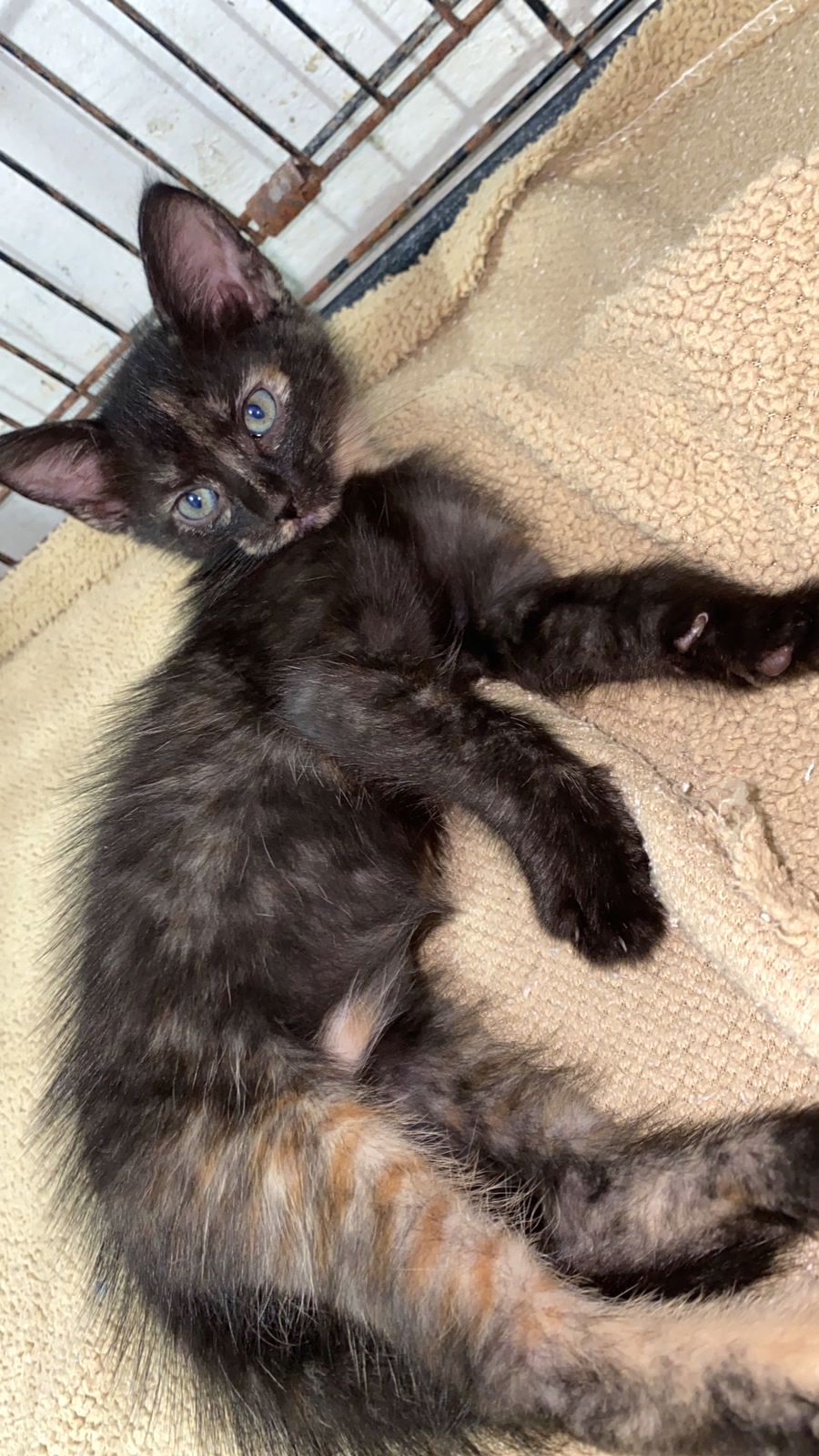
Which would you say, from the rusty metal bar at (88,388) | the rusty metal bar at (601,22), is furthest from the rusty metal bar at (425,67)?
the rusty metal bar at (88,388)

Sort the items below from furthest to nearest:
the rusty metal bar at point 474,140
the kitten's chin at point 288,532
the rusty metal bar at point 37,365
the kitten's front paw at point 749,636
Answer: the rusty metal bar at point 37,365, the rusty metal bar at point 474,140, the kitten's chin at point 288,532, the kitten's front paw at point 749,636

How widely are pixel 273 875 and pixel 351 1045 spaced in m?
0.26

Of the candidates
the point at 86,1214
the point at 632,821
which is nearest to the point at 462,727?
the point at 632,821

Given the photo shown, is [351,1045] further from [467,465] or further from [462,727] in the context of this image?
[467,465]

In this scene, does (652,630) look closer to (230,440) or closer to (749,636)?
(749,636)

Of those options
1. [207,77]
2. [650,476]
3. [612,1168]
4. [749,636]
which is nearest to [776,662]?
[749,636]

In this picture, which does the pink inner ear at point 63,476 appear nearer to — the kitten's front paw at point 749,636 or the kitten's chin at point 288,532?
the kitten's chin at point 288,532

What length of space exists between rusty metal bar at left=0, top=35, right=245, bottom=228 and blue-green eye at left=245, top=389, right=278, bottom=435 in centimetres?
36

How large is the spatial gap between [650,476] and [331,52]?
42.1 inches

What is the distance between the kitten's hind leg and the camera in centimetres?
120

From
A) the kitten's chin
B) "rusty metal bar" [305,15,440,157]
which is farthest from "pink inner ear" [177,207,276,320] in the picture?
"rusty metal bar" [305,15,440,157]

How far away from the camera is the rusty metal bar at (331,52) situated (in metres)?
1.90

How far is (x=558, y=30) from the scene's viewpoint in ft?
6.29

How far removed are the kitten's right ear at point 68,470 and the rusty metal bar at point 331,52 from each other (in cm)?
87
